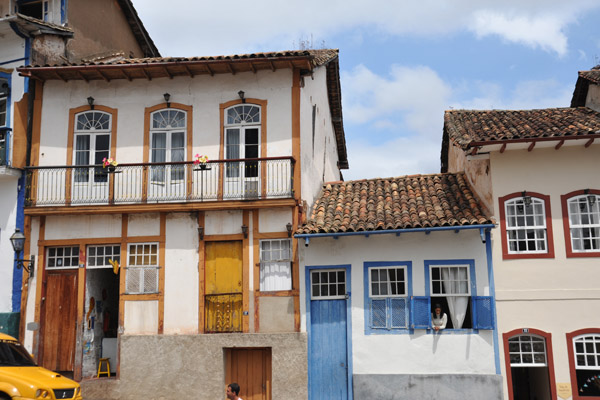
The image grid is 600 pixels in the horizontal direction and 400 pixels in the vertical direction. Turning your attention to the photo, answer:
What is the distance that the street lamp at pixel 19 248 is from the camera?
1624cm

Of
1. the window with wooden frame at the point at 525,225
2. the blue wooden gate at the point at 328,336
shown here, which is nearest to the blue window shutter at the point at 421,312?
the blue wooden gate at the point at 328,336

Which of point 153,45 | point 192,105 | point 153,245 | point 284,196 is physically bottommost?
point 153,245

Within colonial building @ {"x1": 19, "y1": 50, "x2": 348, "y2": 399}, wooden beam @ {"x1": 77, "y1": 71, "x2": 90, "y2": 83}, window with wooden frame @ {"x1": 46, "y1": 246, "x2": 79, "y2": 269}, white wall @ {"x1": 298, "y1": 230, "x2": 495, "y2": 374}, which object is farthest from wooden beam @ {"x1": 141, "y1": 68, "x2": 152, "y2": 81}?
white wall @ {"x1": 298, "y1": 230, "x2": 495, "y2": 374}

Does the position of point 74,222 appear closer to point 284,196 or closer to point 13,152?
point 13,152

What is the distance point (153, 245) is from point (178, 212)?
1.11 m

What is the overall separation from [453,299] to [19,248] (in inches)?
438

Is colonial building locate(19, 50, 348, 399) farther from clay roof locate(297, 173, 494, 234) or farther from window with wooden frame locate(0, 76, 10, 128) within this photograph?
clay roof locate(297, 173, 494, 234)

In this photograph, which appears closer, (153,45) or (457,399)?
(457,399)

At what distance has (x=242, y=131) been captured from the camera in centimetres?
1680

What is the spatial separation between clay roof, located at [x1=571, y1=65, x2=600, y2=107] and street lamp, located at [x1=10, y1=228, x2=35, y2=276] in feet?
52.5

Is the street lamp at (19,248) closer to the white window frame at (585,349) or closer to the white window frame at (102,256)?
the white window frame at (102,256)

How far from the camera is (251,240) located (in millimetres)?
16172

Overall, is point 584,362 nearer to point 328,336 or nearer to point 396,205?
point 396,205

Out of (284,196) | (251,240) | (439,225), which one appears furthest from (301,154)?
(439,225)
